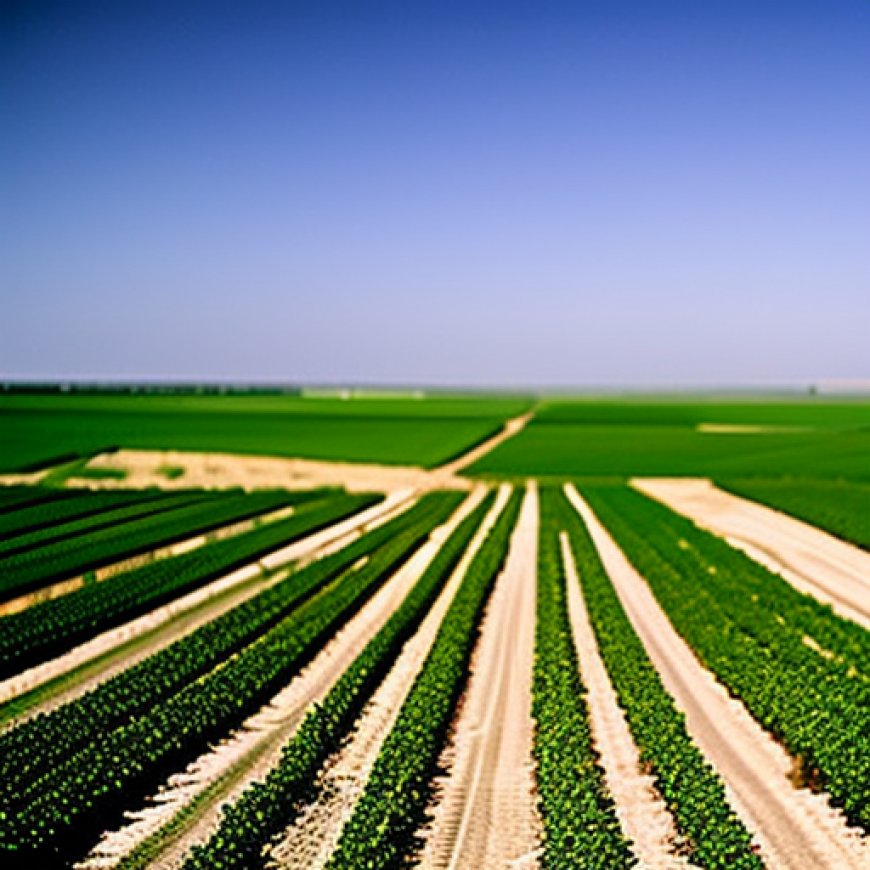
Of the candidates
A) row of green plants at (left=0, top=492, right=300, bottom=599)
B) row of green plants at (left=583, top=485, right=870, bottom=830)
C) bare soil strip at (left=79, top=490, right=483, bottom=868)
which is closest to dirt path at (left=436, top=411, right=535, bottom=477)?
row of green plants at (left=0, top=492, right=300, bottom=599)

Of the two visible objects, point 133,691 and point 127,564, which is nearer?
point 133,691

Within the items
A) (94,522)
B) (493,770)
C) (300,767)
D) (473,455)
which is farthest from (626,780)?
(473,455)

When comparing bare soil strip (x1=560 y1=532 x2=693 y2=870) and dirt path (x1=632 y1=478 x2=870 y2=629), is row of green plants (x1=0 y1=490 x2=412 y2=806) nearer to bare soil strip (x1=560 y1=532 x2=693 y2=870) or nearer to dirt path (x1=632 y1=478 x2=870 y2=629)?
bare soil strip (x1=560 y1=532 x2=693 y2=870)

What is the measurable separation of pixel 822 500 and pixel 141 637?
135 ft

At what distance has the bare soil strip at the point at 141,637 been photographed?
17.1 metres

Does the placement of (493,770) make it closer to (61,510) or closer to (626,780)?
(626,780)

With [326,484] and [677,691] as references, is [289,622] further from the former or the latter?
[326,484]

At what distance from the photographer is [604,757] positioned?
14.0m

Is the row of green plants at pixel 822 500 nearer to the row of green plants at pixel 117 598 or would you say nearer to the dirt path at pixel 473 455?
the dirt path at pixel 473 455

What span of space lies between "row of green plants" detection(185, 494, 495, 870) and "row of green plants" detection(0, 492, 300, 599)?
513 inches

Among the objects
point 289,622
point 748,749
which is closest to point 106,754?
point 289,622

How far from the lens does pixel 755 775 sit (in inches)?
532

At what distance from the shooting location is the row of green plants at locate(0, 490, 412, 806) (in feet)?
43.1

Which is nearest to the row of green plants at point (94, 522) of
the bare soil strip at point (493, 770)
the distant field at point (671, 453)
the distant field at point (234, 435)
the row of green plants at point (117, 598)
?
the row of green plants at point (117, 598)
